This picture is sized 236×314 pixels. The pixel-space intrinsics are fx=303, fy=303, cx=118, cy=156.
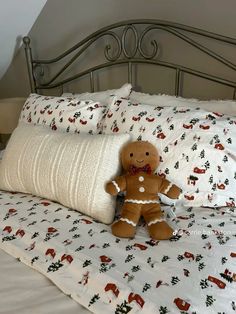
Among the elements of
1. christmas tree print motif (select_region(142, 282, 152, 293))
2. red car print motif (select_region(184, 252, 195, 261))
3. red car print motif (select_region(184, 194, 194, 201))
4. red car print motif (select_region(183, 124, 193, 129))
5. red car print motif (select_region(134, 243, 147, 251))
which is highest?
red car print motif (select_region(183, 124, 193, 129))

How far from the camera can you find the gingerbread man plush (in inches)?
38.9

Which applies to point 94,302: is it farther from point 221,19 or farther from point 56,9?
point 56,9

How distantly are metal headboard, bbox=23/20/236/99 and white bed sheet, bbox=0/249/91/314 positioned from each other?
104 cm

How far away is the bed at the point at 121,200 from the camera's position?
28.8 inches

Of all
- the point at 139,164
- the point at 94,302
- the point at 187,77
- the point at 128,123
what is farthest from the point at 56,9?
the point at 94,302

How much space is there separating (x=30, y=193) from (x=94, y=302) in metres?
0.66

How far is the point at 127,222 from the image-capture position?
3.18 ft

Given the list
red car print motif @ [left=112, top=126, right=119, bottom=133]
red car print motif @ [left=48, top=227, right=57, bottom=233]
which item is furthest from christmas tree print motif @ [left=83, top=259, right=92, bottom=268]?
red car print motif @ [left=112, top=126, right=119, bottom=133]

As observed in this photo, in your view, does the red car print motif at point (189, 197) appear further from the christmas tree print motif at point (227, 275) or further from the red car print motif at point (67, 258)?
the red car print motif at point (67, 258)

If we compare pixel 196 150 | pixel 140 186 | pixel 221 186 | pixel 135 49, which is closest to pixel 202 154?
pixel 196 150

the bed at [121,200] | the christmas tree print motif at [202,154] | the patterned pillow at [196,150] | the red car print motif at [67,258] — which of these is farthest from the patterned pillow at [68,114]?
the red car print motif at [67,258]

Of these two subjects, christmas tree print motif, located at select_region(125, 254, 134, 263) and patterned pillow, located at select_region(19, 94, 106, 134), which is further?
patterned pillow, located at select_region(19, 94, 106, 134)

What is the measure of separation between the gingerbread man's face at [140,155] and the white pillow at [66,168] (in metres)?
0.05

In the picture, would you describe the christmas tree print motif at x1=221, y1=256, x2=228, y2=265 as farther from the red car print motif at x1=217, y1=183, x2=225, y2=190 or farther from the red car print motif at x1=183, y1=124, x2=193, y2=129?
the red car print motif at x1=183, y1=124, x2=193, y2=129
